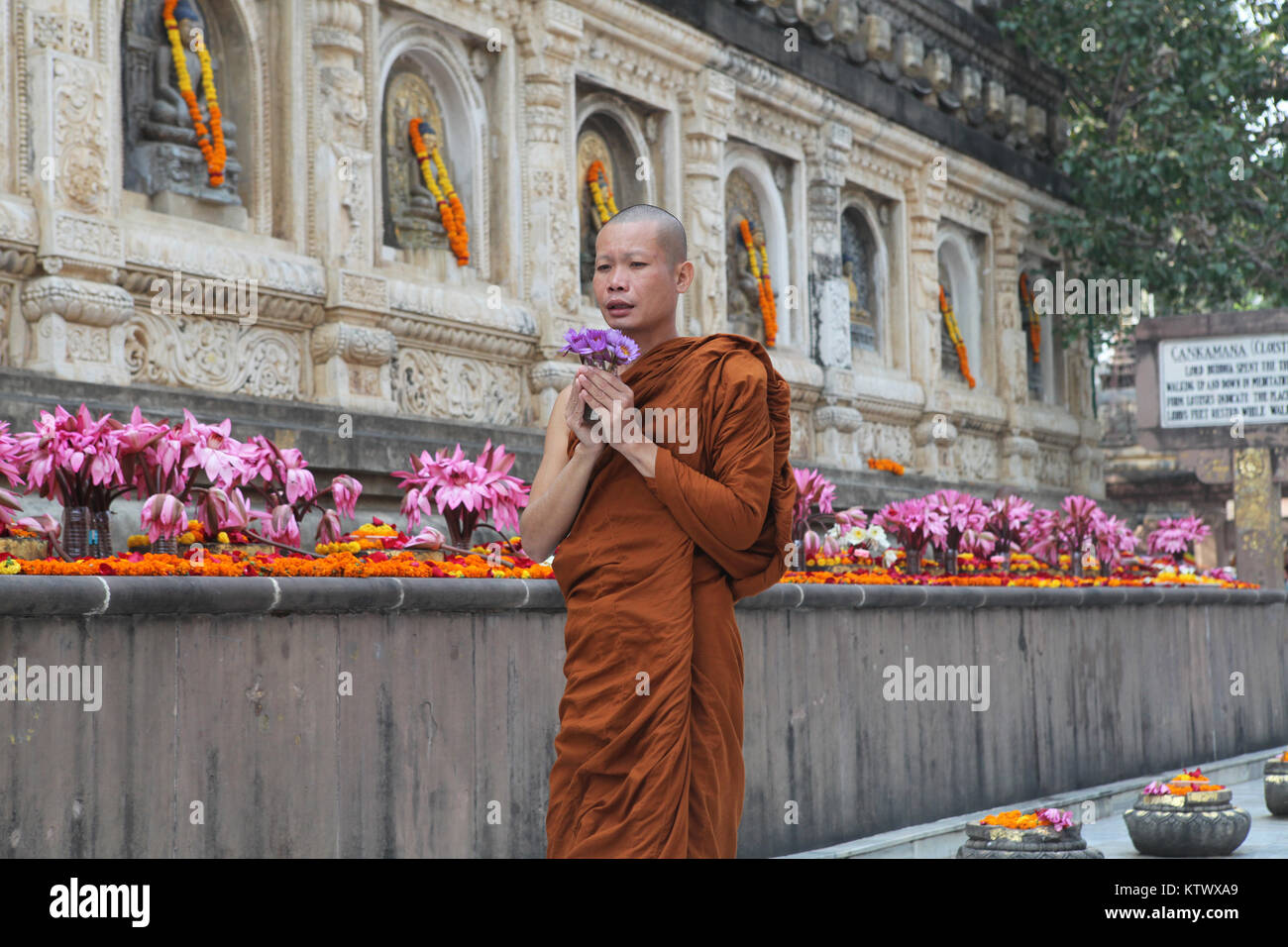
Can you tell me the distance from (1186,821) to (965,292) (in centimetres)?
1481

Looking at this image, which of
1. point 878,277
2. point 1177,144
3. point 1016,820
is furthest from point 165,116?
point 1177,144

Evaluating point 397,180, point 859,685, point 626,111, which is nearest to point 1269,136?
point 626,111

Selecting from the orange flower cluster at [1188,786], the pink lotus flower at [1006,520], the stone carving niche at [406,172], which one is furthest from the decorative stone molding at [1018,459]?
the orange flower cluster at [1188,786]

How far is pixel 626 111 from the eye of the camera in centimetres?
1512

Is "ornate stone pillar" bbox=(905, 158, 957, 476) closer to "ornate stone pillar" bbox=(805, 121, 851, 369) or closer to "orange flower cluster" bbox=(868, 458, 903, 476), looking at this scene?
"orange flower cluster" bbox=(868, 458, 903, 476)

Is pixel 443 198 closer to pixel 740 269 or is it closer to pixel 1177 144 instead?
pixel 740 269

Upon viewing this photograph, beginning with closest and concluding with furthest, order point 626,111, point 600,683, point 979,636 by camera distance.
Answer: point 600,683 < point 979,636 < point 626,111

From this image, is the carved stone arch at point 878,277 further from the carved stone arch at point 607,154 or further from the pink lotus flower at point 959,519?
the pink lotus flower at point 959,519

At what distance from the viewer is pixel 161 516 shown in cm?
573

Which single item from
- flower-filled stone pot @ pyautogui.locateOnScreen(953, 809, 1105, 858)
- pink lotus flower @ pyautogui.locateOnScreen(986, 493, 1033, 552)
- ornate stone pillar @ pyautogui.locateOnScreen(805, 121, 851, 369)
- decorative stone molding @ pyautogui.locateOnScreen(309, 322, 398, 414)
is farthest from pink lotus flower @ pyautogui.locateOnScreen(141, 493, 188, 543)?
ornate stone pillar @ pyautogui.locateOnScreen(805, 121, 851, 369)

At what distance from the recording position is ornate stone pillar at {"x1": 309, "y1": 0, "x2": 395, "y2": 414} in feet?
36.9

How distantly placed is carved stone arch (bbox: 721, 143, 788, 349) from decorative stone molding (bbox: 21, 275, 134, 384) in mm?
7940
